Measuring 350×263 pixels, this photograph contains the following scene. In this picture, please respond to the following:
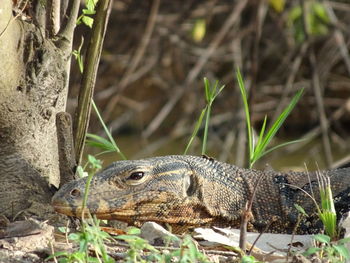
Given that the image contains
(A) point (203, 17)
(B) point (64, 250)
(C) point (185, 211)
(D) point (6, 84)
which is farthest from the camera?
(A) point (203, 17)

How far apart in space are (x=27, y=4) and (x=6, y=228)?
43.3 inches

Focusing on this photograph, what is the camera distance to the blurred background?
35.1 feet

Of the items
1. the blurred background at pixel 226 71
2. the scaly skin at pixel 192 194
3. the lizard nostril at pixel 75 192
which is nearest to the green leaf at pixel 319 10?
the blurred background at pixel 226 71

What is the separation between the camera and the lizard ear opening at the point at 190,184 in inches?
172

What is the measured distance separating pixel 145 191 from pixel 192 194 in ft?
0.90

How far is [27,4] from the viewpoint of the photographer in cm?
421

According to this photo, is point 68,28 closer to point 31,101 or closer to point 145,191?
point 31,101

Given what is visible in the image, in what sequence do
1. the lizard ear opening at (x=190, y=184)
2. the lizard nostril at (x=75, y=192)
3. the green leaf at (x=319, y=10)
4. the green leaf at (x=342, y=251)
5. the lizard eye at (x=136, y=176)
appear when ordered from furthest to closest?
the green leaf at (x=319, y=10) < the lizard ear opening at (x=190, y=184) < the lizard eye at (x=136, y=176) < the lizard nostril at (x=75, y=192) < the green leaf at (x=342, y=251)

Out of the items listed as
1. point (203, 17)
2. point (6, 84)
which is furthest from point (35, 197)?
point (203, 17)

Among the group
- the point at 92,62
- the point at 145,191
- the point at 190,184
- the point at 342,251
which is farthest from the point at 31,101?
the point at 342,251

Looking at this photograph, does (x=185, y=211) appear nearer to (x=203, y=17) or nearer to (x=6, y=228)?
(x=6, y=228)

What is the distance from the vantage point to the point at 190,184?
4414 mm

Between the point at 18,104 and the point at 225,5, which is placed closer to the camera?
the point at 18,104

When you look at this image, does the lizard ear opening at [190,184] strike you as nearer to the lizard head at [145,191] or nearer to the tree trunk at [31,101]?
the lizard head at [145,191]
